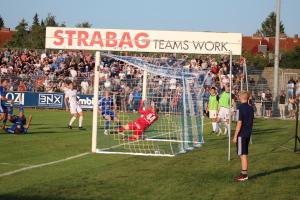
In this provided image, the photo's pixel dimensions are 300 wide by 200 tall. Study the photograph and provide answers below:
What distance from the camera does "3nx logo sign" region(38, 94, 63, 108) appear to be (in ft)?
133

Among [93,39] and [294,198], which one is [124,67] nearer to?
[93,39]

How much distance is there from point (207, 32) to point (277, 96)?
22.5 feet

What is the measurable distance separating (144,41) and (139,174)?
105 feet

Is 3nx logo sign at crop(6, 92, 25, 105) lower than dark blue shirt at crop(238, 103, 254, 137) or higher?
higher

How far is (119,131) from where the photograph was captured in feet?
66.6

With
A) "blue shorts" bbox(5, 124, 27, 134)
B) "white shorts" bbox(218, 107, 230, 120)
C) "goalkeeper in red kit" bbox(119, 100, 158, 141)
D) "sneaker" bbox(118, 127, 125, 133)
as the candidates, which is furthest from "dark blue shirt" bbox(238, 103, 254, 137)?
"white shorts" bbox(218, 107, 230, 120)

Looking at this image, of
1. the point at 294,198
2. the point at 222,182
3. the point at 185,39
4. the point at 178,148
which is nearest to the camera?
the point at 294,198

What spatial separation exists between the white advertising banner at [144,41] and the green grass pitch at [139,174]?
24148mm

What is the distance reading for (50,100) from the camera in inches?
1602

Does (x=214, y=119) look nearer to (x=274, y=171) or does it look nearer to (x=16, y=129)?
(x=16, y=129)

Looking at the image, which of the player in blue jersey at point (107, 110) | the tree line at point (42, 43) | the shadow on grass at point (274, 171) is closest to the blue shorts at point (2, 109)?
the player in blue jersey at point (107, 110)

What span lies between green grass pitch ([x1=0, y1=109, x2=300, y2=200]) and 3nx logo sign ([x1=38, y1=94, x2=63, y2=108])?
70.9 feet

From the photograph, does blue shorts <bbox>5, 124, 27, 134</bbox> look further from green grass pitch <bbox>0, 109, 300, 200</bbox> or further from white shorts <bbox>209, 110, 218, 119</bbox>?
white shorts <bbox>209, 110, 218, 119</bbox>

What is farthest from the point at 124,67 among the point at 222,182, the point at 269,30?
the point at 269,30
